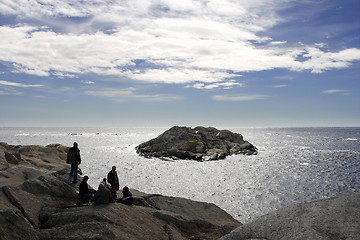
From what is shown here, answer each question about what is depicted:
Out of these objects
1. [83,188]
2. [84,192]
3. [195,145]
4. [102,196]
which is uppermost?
[102,196]

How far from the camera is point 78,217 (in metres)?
14.0

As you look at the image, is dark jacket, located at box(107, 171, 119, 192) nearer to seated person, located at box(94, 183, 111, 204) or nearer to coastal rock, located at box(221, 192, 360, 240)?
seated person, located at box(94, 183, 111, 204)

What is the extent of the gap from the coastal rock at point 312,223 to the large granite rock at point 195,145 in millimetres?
75876

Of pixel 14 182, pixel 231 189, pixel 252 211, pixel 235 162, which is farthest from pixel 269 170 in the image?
pixel 14 182

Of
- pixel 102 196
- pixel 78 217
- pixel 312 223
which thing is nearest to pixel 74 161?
pixel 102 196

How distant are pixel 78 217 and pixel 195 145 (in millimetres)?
82073

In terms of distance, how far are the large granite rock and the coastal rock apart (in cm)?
7588

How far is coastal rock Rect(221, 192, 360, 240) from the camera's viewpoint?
34.1 feet

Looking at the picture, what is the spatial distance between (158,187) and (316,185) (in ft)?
84.6

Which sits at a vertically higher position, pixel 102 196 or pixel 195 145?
pixel 102 196

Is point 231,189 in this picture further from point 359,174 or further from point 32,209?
point 32,209

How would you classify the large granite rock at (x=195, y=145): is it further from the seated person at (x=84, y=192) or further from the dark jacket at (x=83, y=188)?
the dark jacket at (x=83, y=188)

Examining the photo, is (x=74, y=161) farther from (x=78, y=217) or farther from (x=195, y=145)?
(x=195, y=145)

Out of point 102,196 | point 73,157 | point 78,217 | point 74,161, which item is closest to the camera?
point 78,217
